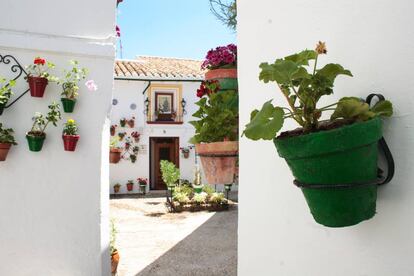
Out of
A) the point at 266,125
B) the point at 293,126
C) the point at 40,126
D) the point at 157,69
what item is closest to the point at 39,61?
the point at 40,126

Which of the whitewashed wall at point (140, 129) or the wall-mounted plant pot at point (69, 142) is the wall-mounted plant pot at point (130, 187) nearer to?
the whitewashed wall at point (140, 129)

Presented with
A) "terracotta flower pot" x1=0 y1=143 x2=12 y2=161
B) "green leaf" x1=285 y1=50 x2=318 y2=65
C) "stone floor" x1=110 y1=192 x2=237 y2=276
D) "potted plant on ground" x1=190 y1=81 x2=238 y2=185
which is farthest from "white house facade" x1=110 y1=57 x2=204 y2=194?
"green leaf" x1=285 y1=50 x2=318 y2=65

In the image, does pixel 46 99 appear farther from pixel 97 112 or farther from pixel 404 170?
pixel 404 170

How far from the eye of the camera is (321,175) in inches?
36.8

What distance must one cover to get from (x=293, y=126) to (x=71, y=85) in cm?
288

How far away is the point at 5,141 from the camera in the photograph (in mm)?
3438

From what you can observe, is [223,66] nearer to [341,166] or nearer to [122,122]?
[341,166]

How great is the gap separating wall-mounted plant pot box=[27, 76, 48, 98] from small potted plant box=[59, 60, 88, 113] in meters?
0.21

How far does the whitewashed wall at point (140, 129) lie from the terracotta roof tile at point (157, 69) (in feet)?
1.22

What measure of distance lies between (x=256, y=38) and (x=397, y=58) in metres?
0.86

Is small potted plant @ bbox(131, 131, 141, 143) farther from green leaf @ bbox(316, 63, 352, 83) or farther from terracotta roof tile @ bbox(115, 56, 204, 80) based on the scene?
green leaf @ bbox(316, 63, 352, 83)

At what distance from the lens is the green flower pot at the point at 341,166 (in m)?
0.89

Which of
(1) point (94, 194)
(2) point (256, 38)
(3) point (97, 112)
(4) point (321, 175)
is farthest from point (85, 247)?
(4) point (321, 175)

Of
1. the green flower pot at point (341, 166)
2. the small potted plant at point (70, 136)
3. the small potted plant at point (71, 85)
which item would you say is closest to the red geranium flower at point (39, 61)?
the small potted plant at point (71, 85)
